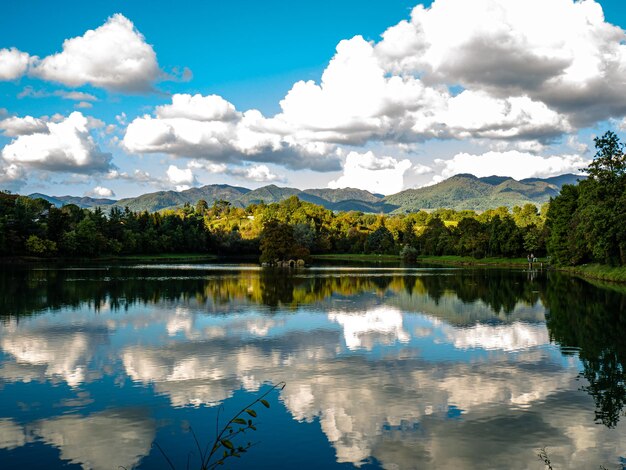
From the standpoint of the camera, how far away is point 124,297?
1705 inches

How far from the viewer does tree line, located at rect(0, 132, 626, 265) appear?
65.0 m

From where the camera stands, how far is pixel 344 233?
18262cm

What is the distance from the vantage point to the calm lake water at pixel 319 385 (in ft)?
40.8

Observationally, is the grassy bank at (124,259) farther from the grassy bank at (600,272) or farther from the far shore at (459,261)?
the grassy bank at (600,272)

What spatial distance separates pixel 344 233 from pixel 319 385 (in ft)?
543

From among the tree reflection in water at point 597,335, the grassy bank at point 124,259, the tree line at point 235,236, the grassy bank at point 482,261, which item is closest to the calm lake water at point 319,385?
the tree reflection in water at point 597,335

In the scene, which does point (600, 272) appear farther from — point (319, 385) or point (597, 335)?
point (319, 385)

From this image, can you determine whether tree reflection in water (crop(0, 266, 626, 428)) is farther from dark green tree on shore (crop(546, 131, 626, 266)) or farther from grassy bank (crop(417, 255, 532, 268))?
grassy bank (crop(417, 255, 532, 268))

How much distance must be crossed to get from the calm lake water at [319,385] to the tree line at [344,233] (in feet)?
104

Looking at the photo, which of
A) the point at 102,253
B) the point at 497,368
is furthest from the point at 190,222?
the point at 497,368

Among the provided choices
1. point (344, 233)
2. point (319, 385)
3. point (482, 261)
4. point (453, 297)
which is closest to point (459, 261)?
point (482, 261)

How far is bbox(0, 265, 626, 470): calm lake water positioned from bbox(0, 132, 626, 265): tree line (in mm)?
31581

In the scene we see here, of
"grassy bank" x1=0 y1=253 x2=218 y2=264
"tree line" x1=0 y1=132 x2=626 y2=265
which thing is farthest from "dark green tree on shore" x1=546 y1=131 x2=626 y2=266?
"grassy bank" x1=0 y1=253 x2=218 y2=264

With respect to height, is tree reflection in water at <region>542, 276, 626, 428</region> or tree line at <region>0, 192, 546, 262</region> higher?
tree line at <region>0, 192, 546, 262</region>
